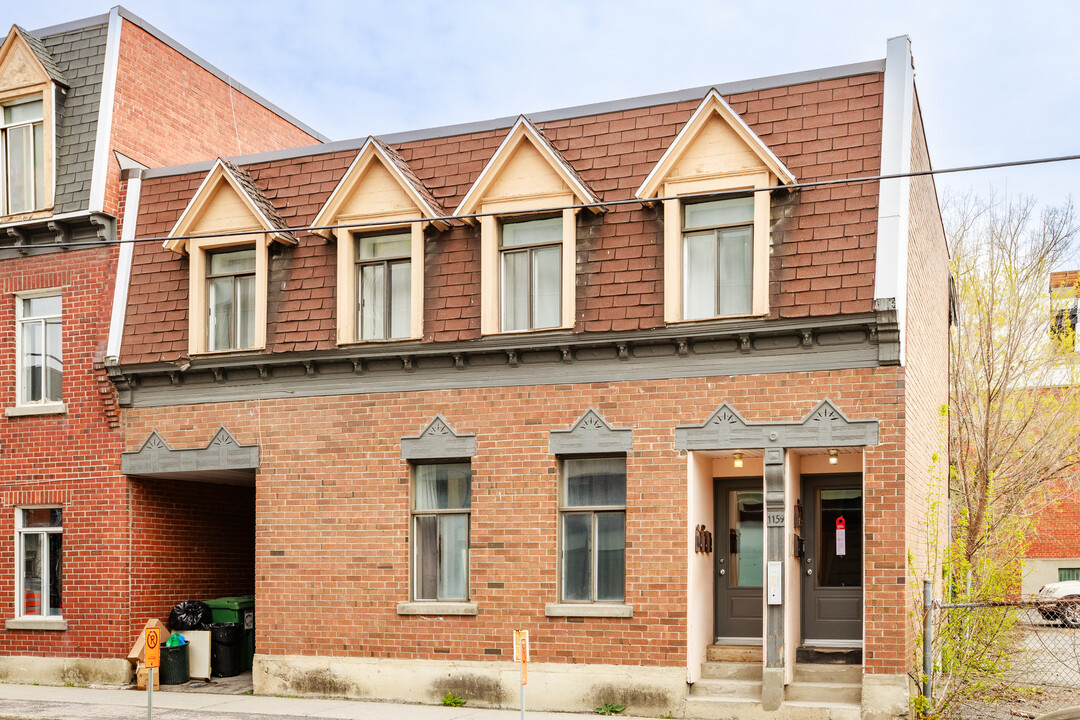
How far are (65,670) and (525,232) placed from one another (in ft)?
32.4

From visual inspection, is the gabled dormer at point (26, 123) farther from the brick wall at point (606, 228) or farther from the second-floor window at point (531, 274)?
the second-floor window at point (531, 274)

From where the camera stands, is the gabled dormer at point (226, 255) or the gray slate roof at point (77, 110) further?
the gray slate roof at point (77, 110)

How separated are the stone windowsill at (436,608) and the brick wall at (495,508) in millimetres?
107

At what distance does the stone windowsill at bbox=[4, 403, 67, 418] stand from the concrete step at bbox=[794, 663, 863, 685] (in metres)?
11.8

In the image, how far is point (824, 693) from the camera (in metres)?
13.9

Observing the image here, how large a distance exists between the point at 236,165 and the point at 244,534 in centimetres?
665

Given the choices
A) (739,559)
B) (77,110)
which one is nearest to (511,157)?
(739,559)

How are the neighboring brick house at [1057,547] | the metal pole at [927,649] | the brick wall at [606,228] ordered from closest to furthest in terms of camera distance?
the metal pole at [927,649]
the brick wall at [606,228]
the neighboring brick house at [1057,547]

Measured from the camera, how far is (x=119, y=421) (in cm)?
1781

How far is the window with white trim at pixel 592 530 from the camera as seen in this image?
594 inches

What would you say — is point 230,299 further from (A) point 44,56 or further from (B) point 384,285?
Answer: (A) point 44,56

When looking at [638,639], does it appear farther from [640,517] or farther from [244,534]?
[244,534]

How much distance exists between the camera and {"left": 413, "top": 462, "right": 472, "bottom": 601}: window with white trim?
16.0 m

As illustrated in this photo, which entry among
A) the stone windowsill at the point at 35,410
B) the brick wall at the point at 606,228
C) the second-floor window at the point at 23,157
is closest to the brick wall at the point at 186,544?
the stone windowsill at the point at 35,410
